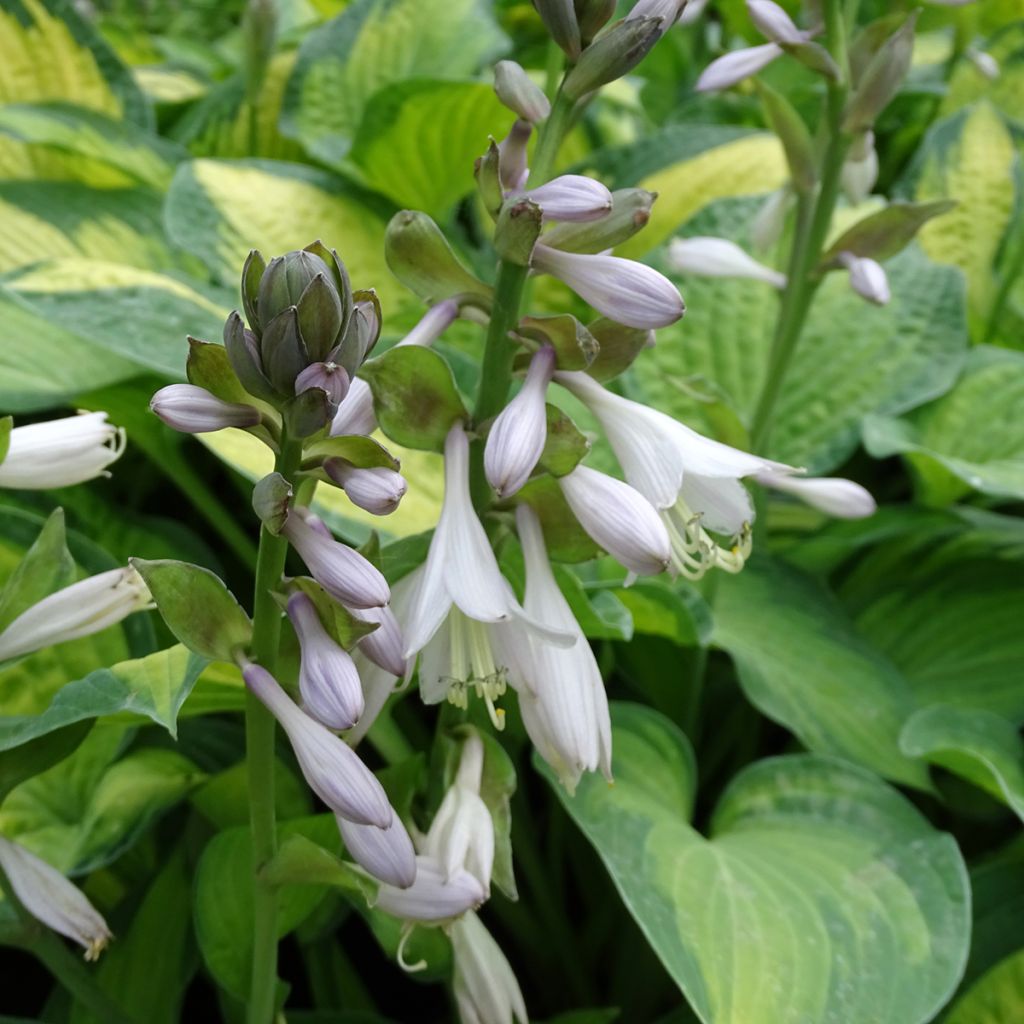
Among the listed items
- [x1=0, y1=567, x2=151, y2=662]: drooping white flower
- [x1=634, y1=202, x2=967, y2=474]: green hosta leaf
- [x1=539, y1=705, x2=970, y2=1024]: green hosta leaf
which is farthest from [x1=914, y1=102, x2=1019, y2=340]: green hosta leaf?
[x1=0, y1=567, x2=151, y2=662]: drooping white flower

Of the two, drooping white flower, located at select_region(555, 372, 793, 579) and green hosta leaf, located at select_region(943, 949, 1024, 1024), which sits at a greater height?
drooping white flower, located at select_region(555, 372, 793, 579)

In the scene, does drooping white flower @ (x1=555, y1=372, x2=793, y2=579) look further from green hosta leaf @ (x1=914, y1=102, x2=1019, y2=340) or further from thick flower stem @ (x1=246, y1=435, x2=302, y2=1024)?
green hosta leaf @ (x1=914, y1=102, x2=1019, y2=340)

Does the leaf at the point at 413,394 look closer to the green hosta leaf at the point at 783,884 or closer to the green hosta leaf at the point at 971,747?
the green hosta leaf at the point at 783,884

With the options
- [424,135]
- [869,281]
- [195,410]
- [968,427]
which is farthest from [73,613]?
[968,427]

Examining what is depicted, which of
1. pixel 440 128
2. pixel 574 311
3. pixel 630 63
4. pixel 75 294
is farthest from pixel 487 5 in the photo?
pixel 630 63

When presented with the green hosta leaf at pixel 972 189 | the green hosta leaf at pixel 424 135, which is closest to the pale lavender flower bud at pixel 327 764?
the green hosta leaf at pixel 424 135

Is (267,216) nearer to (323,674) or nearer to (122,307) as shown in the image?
(122,307)
